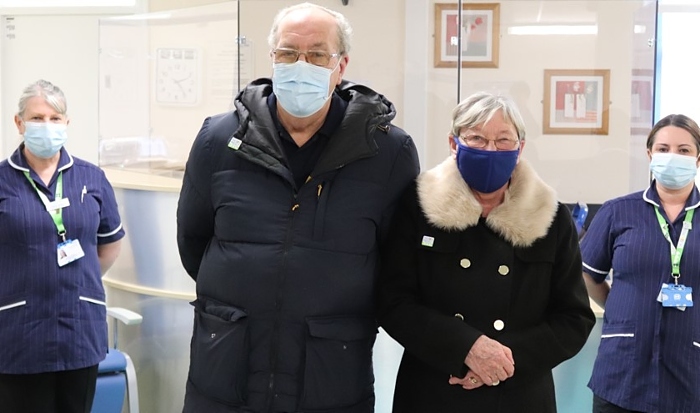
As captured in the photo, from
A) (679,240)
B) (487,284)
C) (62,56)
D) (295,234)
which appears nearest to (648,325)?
(679,240)

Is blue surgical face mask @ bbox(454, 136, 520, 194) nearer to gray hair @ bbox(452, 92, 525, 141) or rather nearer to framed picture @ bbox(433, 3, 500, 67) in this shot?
gray hair @ bbox(452, 92, 525, 141)

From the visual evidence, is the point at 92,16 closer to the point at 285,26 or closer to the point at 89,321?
the point at 89,321

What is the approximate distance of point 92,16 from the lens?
17.2 feet

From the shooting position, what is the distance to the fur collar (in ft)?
6.12

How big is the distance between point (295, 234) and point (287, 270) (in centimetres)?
8

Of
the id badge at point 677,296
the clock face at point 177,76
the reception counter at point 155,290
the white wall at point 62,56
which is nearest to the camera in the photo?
the id badge at point 677,296

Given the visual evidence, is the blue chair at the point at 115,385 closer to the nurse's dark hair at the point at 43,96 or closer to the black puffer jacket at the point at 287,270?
the nurse's dark hair at the point at 43,96

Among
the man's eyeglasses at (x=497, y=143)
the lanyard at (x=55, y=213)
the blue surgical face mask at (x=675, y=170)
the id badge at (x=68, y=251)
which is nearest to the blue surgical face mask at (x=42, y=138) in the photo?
the lanyard at (x=55, y=213)

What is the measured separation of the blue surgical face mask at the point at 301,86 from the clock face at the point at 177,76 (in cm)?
259

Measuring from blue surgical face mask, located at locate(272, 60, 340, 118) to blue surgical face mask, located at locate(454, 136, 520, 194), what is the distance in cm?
34

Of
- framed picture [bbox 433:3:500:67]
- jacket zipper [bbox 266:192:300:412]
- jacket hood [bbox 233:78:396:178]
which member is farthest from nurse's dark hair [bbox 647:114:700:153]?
framed picture [bbox 433:3:500:67]

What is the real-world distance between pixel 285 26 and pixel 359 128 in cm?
28

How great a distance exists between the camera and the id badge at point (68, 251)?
278 centimetres

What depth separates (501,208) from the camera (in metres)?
1.89
